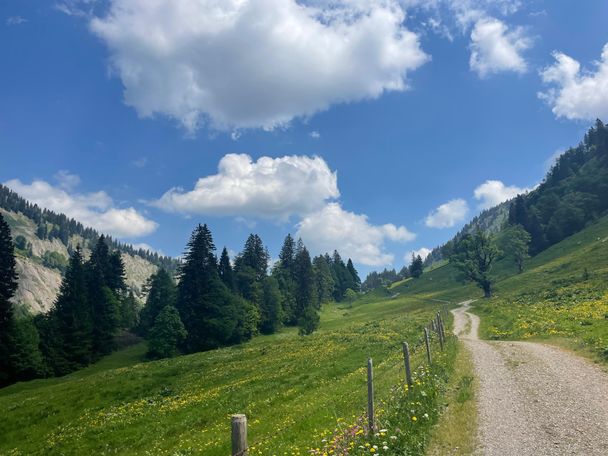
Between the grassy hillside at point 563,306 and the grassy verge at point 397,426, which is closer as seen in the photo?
the grassy verge at point 397,426

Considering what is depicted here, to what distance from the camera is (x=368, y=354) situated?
110 feet

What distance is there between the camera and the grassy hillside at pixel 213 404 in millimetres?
16984

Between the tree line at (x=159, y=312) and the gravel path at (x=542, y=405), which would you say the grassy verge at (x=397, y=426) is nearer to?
the gravel path at (x=542, y=405)

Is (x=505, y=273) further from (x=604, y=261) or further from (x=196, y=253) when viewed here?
(x=196, y=253)

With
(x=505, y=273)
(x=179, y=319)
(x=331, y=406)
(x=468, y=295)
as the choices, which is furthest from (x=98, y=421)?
(x=505, y=273)

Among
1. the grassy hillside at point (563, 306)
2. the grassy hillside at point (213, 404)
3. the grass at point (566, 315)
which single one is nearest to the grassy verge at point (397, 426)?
the grassy hillside at point (213, 404)

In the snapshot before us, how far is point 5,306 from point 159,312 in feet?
97.7

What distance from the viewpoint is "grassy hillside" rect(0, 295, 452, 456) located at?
55.7ft

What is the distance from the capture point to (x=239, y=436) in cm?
725

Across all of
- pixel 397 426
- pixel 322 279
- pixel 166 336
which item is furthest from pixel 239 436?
pixel 322 279

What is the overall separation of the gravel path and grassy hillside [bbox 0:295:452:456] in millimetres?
4577

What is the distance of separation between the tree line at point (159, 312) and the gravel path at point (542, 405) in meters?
58.2

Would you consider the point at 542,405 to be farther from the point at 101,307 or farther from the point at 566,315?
the point at 101,307

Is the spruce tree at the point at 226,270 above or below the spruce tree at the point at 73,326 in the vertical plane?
above
